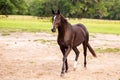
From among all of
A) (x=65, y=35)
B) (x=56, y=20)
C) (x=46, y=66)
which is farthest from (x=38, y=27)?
(x=56, y=20)

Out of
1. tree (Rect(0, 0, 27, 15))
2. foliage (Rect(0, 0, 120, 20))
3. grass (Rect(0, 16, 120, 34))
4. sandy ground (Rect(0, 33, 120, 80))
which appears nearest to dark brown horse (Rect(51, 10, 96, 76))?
sandy ground (Rect(0, 33, 120, 80))

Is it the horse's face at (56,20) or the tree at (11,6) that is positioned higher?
the horse's face at (56,20)

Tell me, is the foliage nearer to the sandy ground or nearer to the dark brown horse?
the sandy ground

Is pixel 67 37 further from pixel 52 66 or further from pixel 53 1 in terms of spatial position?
pixel 53 1

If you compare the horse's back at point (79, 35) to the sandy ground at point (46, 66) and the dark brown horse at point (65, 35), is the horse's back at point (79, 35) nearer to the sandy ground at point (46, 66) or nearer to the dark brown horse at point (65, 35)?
the dark brown horse at point (65, 35)

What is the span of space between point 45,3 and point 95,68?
80.1 m

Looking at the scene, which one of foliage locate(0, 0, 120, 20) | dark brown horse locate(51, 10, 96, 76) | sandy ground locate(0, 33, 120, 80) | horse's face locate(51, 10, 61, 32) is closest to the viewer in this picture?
horse's face locate(51, 10, 61, 32)

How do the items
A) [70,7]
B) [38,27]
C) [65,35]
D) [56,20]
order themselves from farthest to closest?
1. [70,7]
2. [38,27]
3. [65,35]
4. [56,20]

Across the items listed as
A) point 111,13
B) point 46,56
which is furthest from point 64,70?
point 111,13

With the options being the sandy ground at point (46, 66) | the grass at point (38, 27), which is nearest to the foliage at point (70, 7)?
the grass at point (38, 27)

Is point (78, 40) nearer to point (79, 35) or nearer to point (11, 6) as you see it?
point (79, 35)

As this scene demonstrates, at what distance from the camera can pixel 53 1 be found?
3460 inches

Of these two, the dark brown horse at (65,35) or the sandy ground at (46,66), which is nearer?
the dark brown horse at (65,35)

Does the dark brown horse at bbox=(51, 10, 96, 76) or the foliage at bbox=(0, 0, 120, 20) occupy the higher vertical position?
the dark brown horse at bbox=(51, 10, 96, 76)
